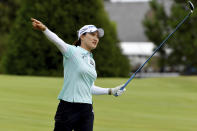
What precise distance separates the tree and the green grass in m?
13.7

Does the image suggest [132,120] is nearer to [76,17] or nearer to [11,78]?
[11,78]

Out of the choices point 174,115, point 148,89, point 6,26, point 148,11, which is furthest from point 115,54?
point 148,11

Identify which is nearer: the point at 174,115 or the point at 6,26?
the point at 174,115

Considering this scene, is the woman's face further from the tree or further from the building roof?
the building roof

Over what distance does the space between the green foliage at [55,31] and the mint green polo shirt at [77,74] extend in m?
20.2

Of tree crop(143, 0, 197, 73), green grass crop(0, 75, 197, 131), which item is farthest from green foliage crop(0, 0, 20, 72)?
green grass crop(0, 75, 197, 131)

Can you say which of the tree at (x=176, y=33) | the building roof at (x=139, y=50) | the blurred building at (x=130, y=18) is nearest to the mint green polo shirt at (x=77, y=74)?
the tree at (x=176, y=33)

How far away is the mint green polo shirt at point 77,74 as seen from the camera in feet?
18.7

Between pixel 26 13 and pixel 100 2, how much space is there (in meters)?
3.80

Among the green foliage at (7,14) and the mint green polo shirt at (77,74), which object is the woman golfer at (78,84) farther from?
the green foliage at (7,14)

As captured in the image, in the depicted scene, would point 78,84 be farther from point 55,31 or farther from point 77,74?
point 55,31

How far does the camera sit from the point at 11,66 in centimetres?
2705

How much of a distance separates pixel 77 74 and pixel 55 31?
2068 centimetres

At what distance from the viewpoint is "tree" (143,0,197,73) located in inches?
1487
